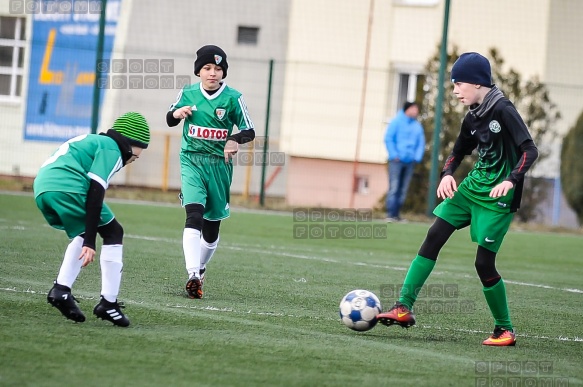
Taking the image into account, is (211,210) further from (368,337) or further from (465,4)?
(465,4)

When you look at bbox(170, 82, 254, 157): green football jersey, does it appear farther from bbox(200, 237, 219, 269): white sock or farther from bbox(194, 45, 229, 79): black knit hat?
bbox(200, 237, 219, 269): white sock

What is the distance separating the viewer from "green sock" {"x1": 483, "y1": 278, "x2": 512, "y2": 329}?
23.1 ft

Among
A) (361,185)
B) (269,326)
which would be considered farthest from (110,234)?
(361,185)

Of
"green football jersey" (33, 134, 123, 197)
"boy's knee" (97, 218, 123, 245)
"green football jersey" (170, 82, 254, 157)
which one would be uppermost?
"green football jersey" (170, 82, 254, 157)

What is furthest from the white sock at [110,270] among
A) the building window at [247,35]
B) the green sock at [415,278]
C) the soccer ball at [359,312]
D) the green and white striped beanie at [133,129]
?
the building window at [247,35]

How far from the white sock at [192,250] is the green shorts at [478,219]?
6.93ft

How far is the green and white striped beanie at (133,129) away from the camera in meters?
6.64

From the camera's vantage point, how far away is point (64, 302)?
6.36 m

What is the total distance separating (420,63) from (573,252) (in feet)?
32.2

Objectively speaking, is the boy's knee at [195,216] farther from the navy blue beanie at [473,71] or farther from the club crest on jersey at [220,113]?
the navy blue beanie at [473,71]

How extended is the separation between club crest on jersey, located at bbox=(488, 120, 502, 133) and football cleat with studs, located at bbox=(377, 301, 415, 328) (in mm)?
1298

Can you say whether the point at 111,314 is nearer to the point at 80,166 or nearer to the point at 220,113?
the point at 80,166

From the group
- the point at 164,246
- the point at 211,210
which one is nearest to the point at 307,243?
the point at 164,246

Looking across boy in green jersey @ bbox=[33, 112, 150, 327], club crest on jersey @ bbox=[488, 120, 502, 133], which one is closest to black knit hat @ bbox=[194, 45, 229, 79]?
boy in green jersey @ bbox=[33, 112, 150, 327]
